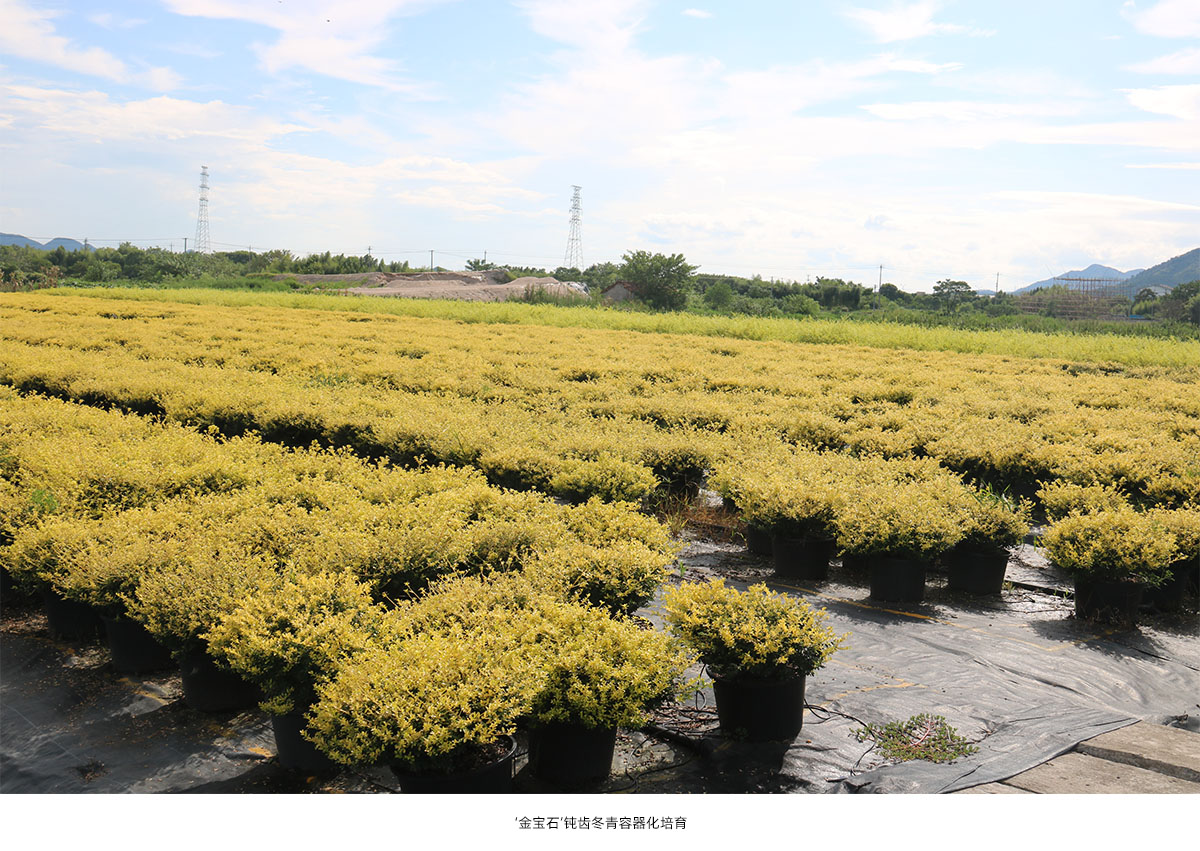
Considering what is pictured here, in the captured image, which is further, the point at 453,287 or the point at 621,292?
the point at 621,292

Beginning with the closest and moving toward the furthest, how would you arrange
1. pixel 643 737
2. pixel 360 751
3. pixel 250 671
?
pixel 360 751, pixel 250 671, pixel 643 737

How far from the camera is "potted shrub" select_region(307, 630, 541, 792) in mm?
2570

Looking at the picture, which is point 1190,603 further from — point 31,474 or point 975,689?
point 31,474

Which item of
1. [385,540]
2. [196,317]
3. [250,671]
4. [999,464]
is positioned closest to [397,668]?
[250,671]

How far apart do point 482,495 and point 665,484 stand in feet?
7.71

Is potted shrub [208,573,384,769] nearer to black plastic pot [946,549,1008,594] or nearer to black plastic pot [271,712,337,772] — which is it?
black plastic pot [271,712,337,772]

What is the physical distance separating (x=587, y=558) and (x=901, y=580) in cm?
213

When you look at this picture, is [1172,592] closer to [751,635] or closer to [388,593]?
[751,635]

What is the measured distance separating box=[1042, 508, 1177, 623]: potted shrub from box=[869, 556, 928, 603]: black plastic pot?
30.7 inches

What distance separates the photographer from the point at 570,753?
2.94 meters

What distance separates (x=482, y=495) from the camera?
197 inches

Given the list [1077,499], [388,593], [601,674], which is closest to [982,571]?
[1077,499]

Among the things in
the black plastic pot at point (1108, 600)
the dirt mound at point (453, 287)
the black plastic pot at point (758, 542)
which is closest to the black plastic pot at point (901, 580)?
the black plastic pot at point (1108, 600)

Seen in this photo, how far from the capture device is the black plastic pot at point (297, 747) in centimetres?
308
